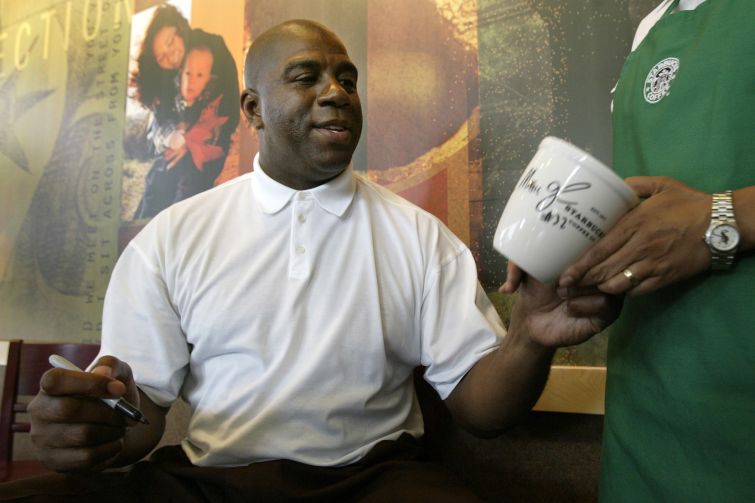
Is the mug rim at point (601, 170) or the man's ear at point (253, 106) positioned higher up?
the man's ear at point (253, 106)

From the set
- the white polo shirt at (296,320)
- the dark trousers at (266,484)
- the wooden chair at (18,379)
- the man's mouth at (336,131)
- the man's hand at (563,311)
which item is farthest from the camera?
the wooden chair at (18,379)

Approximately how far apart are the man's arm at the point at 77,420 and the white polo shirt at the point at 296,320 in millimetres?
205

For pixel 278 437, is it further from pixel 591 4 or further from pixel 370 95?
pixel 591 4

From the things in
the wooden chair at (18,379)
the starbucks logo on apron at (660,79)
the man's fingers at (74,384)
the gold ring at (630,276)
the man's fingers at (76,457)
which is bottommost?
the wooden chair at (18,379)

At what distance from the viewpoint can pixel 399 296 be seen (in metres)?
1.06

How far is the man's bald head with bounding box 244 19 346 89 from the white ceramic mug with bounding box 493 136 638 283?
841 mm

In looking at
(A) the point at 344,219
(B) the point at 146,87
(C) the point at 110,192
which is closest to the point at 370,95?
(A) the point at 344,219

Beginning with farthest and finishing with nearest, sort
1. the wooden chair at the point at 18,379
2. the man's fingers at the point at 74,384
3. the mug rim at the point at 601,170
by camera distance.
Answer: the wooden chair at the point at 18,379 → the man's fingers at the point at 74,384 → the mug rim at the point at 601,170

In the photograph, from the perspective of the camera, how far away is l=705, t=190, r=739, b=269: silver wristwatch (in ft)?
Result: 1.70

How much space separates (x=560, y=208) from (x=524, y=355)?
0.39 meters

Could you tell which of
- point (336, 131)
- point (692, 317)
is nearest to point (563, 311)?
point (692, 317)

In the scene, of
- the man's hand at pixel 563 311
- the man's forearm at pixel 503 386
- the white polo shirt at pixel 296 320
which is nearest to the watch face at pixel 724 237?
the man's hand at pixel 563 311

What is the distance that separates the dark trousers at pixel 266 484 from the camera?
857mm
